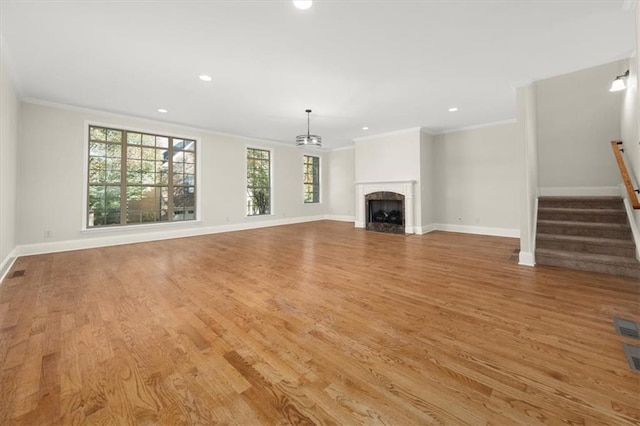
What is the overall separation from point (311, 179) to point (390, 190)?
146 inches

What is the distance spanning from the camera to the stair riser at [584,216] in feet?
13.0

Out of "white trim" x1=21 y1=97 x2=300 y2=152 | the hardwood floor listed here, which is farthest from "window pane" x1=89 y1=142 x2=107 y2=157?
the hardwood floor

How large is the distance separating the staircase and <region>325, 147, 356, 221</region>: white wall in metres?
5.79

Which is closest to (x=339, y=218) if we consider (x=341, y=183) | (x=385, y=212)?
(x=341, y=183)

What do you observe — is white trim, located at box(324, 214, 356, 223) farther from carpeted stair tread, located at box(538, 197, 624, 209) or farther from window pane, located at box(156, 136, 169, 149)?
window pane, located at box(156, 136, 169, 149)

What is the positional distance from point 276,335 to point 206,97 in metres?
4.43

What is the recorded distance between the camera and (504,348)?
1803mm

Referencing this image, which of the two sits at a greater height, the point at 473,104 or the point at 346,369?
the point at 473,104

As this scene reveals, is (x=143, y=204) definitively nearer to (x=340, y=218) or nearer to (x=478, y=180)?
(x=340, y=218)

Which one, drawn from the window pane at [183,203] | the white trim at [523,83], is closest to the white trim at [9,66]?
the window pane at [183,203]

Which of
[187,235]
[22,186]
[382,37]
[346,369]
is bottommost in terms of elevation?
[346,369]

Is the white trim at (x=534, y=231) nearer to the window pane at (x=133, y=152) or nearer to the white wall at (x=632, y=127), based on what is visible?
the white wall at (x=632, y=127)

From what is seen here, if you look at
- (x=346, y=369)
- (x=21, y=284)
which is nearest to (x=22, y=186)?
(x=21, y=284)

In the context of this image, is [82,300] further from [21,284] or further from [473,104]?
[473,104]
